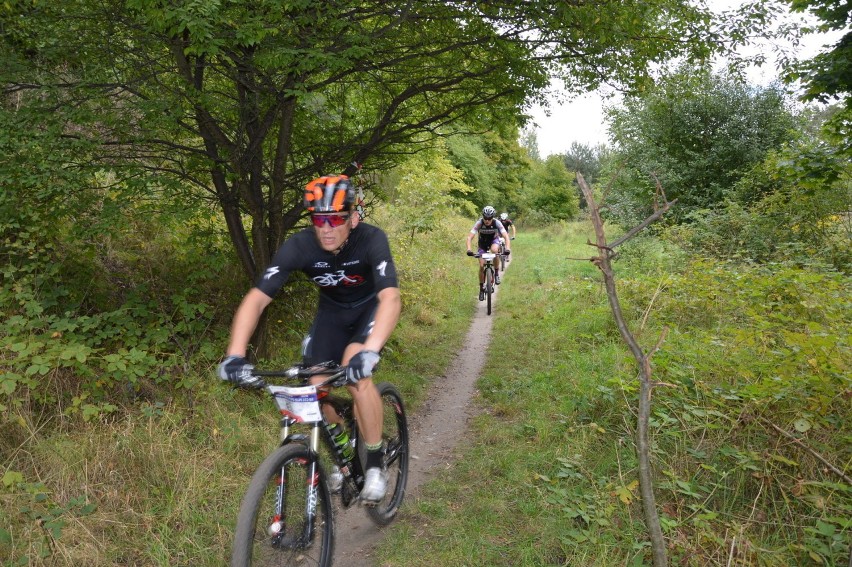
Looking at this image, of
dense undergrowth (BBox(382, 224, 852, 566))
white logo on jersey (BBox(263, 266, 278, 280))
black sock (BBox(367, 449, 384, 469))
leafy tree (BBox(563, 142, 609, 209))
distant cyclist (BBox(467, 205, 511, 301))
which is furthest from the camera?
leafy tree (BBox(563, 142, 609, 209))

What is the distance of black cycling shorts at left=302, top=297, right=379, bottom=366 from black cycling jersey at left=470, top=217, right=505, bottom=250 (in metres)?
8.74

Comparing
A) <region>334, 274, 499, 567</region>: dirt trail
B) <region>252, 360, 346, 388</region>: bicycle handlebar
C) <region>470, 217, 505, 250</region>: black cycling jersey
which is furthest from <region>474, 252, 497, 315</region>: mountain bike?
<region>252, 360, 346, 388</region>: bicycle handlebar

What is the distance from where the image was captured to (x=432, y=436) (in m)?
5.61

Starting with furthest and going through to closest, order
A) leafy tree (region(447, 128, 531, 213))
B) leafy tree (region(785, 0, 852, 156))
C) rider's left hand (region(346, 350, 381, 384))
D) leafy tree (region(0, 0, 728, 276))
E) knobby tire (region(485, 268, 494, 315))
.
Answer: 1. leafy tree (region(447, 128, 531, 213))
2. knobby tire (region(485, 268, 494, 315))
3. leafy tree (region(785, 0, 852, 156))
4. leafy tree (region(0, 0, 728, 276))
5. rider's left hand (region(346, 350, 381, 384))

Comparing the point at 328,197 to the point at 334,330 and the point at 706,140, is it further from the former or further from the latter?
the point at 706,140

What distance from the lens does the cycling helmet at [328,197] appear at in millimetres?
3260

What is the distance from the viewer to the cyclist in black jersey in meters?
3.23

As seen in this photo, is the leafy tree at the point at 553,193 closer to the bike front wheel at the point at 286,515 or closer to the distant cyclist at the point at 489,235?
the distant cyclist at the point at 489,235

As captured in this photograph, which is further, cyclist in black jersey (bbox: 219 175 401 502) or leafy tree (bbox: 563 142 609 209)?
leafy tree (bbox: 563 142 609 209)

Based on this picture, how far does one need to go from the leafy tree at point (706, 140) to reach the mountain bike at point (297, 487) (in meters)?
15.4

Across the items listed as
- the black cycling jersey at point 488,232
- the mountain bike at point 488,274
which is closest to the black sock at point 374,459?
the mountain bike at point 488,274

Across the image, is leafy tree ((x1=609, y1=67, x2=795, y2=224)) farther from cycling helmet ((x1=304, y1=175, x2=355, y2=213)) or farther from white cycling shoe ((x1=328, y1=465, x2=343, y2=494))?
white cycling shoe ((x1=328, y1=465, x2=343, y2=494))

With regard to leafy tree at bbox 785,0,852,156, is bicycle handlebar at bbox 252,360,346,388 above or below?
below

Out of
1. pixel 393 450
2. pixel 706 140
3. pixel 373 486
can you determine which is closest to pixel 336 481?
pixel 373 486
